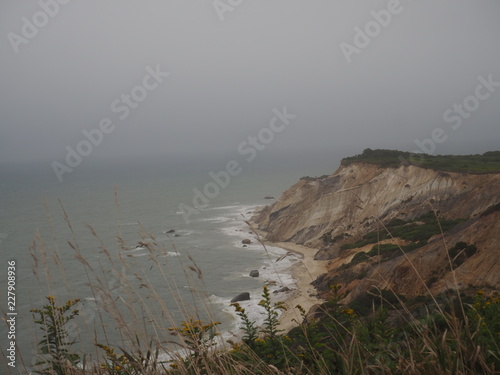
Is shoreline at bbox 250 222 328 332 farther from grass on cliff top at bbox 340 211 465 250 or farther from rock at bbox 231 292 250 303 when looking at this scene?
grass on cliff top at bbox 340 211 465 250

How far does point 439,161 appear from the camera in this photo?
151 ft

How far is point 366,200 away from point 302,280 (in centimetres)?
1522

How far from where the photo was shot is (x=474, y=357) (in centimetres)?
214

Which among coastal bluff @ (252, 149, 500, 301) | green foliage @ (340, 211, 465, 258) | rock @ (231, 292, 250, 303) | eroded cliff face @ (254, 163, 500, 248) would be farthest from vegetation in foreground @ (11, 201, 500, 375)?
rock @ (231, 292, 250, 303)

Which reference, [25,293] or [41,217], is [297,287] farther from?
[41,217]

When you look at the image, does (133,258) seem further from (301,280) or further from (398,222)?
(398,222)

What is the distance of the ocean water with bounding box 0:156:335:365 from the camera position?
3.23 meters

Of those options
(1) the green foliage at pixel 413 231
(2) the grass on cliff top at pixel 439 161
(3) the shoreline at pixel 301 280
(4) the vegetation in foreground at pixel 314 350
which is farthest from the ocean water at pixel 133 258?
(2) the grass on cliff top at pixel 439 161

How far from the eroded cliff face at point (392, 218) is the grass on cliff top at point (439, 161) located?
2.84ft

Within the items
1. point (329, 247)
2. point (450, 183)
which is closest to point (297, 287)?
point (329, 247)

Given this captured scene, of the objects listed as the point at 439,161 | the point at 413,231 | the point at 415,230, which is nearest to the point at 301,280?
the point at 413,231

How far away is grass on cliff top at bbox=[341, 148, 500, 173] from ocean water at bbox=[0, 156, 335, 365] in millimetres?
16346

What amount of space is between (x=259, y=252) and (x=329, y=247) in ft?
28.8

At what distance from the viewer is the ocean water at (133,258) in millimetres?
3227
